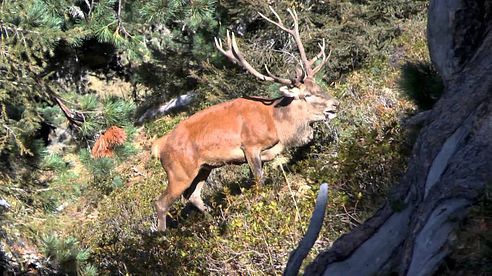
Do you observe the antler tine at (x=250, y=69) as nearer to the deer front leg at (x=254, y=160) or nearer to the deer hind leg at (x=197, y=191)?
the deer front leg at (x=254, y=160)

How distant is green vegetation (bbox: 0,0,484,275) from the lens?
8.30m

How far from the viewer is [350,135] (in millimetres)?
11500

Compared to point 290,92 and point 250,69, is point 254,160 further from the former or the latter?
point 250,69

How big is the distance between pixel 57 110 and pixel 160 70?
962cm

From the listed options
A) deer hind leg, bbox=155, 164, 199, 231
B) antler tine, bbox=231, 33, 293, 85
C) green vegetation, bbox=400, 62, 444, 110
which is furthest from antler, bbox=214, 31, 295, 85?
green vegetation, bbox=400, 62, 444, 110

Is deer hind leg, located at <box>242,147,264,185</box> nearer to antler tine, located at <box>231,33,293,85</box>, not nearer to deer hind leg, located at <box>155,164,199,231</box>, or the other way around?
deer hind leg, located at <box>155,164,199,231</box>

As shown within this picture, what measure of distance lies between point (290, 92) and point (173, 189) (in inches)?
88.4

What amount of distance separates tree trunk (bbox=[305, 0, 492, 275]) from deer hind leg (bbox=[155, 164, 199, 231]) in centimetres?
659

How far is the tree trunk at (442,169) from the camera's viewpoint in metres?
4.25

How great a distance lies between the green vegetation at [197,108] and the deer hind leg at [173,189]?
1.05 ft

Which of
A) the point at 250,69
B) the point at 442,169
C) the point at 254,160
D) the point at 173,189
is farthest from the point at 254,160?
the point at 442,169

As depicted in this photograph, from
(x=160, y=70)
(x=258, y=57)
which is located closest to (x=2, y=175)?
(x=258, y=57)

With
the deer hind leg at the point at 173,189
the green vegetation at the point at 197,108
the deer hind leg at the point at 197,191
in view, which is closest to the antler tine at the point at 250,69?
the green vegetation at the point at 197,108

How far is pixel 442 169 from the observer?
4.60 metres
